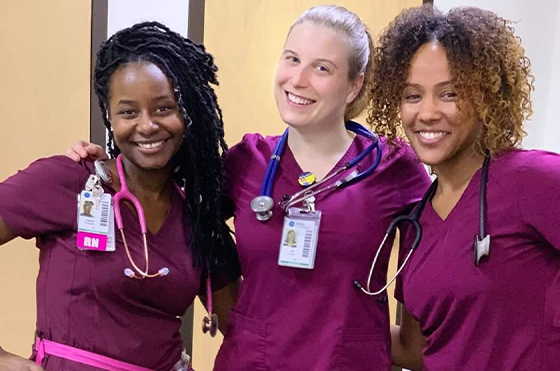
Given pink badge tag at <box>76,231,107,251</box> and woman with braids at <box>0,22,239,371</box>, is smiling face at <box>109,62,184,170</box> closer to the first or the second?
woman with braids at <box>0,22,239,371</box>

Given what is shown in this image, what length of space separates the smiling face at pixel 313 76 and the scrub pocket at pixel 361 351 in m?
0.52

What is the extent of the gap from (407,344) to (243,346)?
0.46 m

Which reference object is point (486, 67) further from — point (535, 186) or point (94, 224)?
point (94, 224)

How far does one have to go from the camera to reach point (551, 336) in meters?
1.08

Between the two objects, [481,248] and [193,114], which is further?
[193,114]

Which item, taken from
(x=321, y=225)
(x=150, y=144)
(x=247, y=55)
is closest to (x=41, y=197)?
(x=150, y=144)

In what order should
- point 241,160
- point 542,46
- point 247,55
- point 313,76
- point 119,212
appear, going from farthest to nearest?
point 542,46
point 247,55
point 241,160
point 313,76
point 119,212

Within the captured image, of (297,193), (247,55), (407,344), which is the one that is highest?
(247,55)

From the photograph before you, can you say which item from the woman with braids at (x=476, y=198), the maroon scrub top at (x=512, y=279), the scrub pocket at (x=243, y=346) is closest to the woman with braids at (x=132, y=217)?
the scrub pocket at (x=243, y=346)

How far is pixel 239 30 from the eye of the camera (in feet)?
7.16

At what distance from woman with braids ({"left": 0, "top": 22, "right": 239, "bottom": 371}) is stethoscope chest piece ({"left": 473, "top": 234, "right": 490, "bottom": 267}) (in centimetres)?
64

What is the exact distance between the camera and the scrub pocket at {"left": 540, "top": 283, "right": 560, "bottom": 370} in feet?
3.54

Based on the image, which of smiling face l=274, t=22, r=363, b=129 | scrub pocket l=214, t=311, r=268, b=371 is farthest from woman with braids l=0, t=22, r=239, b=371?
smiling face l=274, t=22, r=363, b=129

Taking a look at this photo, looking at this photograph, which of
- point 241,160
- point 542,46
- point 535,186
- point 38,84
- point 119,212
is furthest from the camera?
point 542,46
